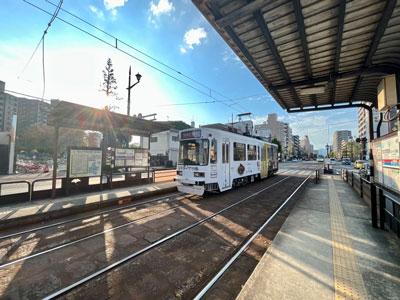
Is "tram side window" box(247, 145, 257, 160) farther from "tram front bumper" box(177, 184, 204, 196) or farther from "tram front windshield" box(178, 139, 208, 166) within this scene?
"tram front bumper" box(177, 184, 204, 196)

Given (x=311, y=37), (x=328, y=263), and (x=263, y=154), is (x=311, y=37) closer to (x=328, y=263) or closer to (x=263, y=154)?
(x=328, y=263)

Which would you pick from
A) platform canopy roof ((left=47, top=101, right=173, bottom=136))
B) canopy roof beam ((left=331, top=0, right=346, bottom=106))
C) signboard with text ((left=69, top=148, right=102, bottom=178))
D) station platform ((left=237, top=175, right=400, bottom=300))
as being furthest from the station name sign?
canopy roof beam ((left=331, top=0, right=346, bottom=106))

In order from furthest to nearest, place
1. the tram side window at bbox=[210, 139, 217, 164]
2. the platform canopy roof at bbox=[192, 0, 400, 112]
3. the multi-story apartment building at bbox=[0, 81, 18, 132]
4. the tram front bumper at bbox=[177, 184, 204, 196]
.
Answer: the multi-story apartment building at bbox=[0, 81, 18, 132], the tram side window at bbox=[210, 139, 217, 164], the tram front bumper at bbox=[177, 184, 204, 196], the platform canopy roof at bbox=[192, 0, 400, 112]

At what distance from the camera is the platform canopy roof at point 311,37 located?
3.38 meters

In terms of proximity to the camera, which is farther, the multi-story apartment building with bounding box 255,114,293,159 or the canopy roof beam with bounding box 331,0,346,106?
the multi-story apartment building with bounding box 255,114,293,159

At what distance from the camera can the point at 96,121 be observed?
28.8 feet

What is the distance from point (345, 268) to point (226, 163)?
574 cm

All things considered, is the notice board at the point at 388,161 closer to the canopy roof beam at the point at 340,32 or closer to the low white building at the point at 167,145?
the canopy roof beam at the point at 340,32

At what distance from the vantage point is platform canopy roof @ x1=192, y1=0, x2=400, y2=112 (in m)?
3.38

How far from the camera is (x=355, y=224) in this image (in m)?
4.57

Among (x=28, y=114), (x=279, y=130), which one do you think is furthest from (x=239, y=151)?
(x=28, y=114)

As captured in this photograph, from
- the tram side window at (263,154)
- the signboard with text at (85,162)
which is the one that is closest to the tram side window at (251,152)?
the tram side window at (263,154)

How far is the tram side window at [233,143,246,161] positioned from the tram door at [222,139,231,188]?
762 millimetres

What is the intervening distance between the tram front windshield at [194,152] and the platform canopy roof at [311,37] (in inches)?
139
